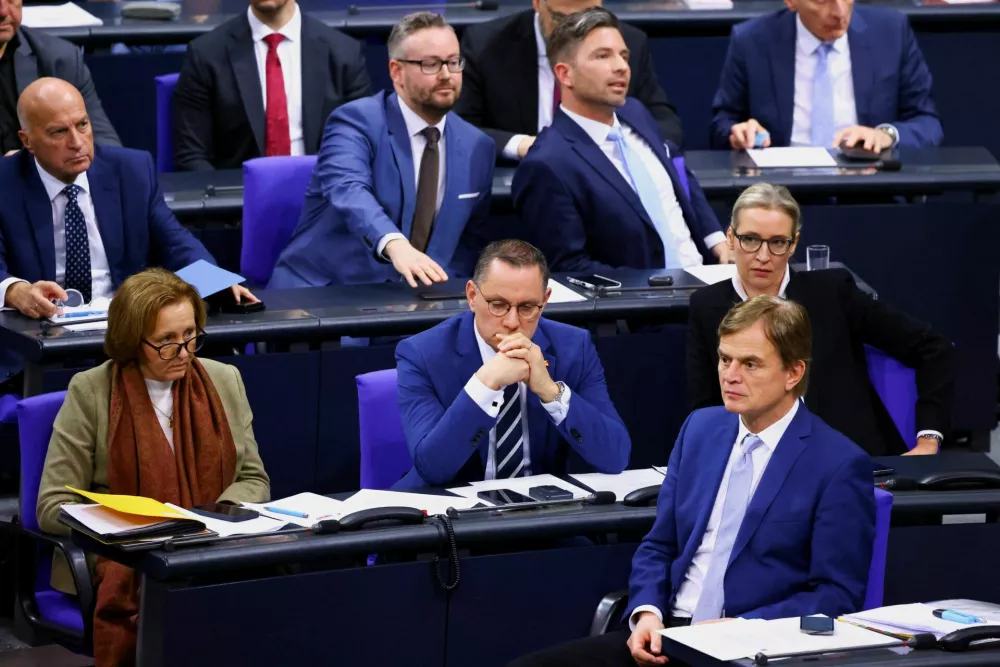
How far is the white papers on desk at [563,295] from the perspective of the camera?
446 centimetres

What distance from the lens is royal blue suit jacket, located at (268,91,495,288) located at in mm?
4973

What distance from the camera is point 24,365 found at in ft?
13.9

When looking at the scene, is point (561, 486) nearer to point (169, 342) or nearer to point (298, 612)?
point (298, 612)

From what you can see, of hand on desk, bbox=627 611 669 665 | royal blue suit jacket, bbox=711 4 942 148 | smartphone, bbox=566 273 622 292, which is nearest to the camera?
hand on desk, bbox=627 611 669 665

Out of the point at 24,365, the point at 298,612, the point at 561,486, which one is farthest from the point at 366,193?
the point at 298,612

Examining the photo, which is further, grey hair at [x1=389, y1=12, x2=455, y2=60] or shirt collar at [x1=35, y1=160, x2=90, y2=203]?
grey hair at [x1=389, y1=12, x2=455, y2=60]

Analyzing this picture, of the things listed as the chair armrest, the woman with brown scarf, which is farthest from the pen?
the chair armrest

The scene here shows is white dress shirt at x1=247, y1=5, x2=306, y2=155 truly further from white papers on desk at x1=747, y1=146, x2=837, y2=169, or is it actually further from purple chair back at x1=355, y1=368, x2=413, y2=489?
purple chair back at x1=355, y1=368, x2=413, y2=489

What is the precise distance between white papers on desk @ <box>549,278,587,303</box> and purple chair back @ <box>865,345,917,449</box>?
77 centimetres

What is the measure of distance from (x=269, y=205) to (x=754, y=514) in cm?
236

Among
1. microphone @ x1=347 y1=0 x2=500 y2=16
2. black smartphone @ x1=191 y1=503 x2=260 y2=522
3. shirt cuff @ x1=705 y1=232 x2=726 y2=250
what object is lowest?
black smartphone @ x1=191 y1=503 x2=260 y2=522

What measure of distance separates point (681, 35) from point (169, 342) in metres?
3.43

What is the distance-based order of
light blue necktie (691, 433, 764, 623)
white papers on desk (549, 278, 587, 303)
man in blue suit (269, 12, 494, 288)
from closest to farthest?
light blue necktie (691, 433, 764, 623), white papers on desk (549, 278, 587, 303), man in blue suit (269, 12, 494, 288)

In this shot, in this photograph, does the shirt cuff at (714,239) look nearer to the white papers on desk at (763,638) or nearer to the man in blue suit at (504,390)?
the man in blue suit at (504,390)
